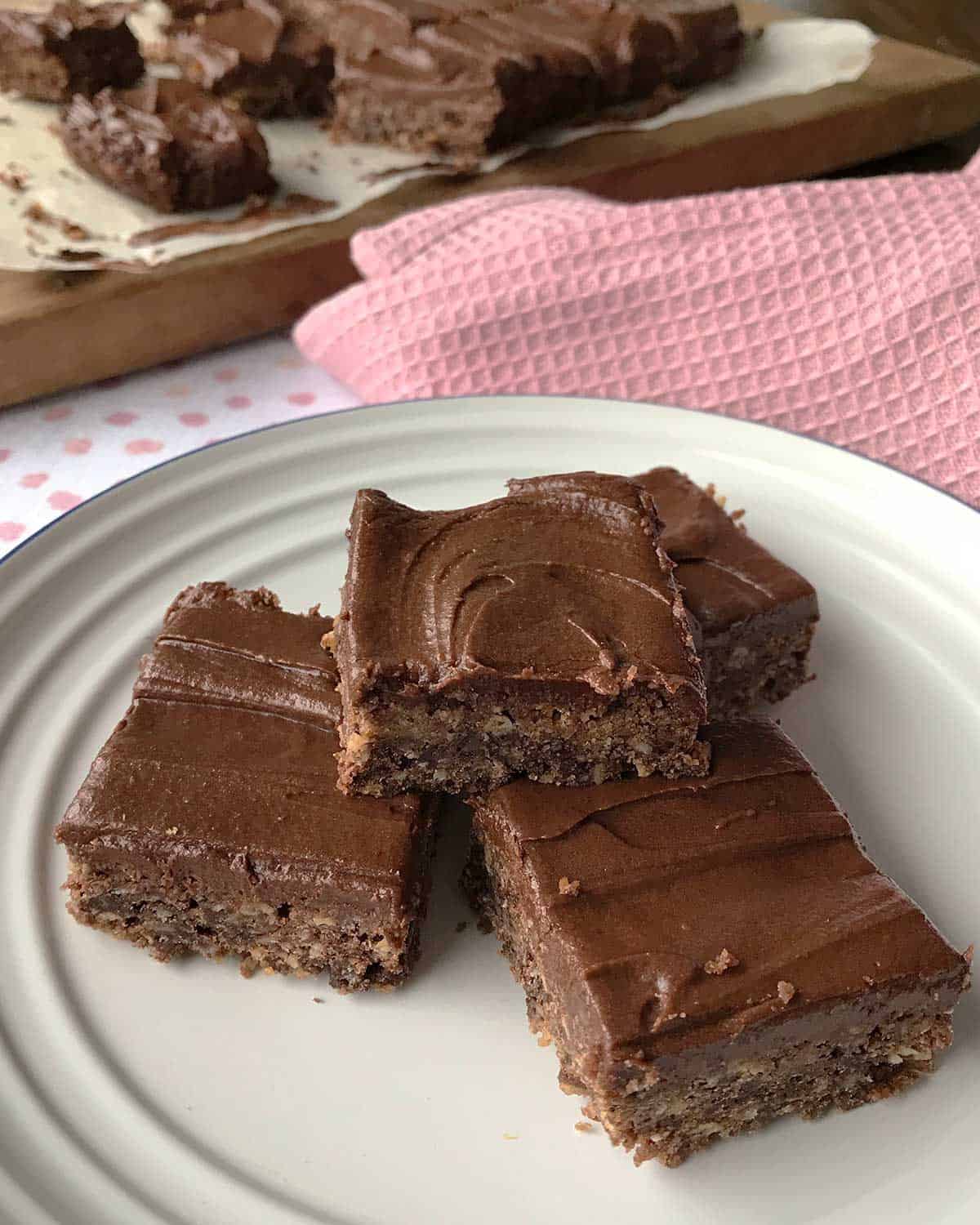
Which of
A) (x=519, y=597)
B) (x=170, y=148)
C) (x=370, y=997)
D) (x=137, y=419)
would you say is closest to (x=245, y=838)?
(x=370, y=997)

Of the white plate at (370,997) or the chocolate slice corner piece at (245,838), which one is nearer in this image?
the white plate at (370,997)

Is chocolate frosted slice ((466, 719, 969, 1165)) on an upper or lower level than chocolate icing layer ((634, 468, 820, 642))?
lower

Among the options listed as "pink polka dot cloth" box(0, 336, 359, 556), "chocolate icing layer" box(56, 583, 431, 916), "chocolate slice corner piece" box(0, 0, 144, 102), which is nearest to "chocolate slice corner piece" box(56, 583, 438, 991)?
"chocolate icing layer" box(56, 583, 431, 916)

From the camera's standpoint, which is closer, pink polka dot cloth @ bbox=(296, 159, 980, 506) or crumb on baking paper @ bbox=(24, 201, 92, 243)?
pink polka dot cloth @ bbox=(296, 159, 980, 506)

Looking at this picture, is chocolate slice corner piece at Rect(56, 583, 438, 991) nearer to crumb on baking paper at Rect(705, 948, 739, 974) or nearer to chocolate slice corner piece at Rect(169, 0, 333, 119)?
crumb on baking paper at Rect(705, 948, 739, 974)

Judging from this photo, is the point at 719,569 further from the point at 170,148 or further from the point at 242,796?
the point at 170,148

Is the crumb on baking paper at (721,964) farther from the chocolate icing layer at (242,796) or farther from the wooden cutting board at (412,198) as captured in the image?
the wooden cutting board at (412,198)

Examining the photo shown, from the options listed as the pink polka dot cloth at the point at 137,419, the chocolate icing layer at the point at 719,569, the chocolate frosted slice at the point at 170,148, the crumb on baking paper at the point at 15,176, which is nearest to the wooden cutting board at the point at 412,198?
the pink polka dot cloth at the point at 137,419
